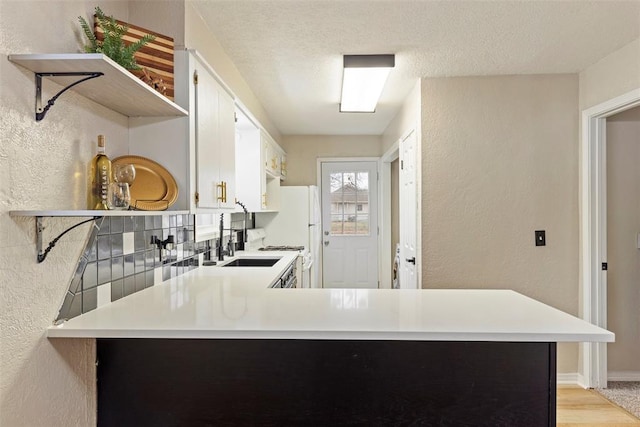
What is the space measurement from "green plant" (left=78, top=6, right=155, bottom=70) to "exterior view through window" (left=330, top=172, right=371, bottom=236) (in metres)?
4.38

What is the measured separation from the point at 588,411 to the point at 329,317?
A: 2.32 m

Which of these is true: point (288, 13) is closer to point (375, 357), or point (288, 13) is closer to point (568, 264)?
point (375, 357)

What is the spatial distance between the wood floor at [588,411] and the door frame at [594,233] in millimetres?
169

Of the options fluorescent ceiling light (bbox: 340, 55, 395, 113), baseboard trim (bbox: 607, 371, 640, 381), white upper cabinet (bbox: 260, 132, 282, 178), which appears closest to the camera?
fluorescent ceiling light (bbox: 340, 55, 395, 113)

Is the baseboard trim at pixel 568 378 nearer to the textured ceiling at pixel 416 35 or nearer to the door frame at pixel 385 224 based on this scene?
the textured ceiling at pixel 416 35

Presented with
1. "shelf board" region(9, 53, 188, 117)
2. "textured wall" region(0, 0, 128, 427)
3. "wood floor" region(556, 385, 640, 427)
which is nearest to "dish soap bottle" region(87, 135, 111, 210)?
"textured wall" region(0, 0, 128, 427)

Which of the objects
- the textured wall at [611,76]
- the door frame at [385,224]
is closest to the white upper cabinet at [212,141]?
the textured wall at [611,76]

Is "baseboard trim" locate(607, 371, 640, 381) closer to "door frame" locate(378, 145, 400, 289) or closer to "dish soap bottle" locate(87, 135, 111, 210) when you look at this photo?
"door frame" locate(378, 145, 400, 289)

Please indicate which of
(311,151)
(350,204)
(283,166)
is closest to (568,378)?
(350,204)

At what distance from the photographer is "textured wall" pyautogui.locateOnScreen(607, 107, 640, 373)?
3139 mm

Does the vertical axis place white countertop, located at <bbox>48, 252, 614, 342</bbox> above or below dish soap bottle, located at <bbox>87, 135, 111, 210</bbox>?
below

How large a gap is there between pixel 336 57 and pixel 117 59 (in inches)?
63.7

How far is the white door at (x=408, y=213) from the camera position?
11.7 feet

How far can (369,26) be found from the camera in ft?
7.68
